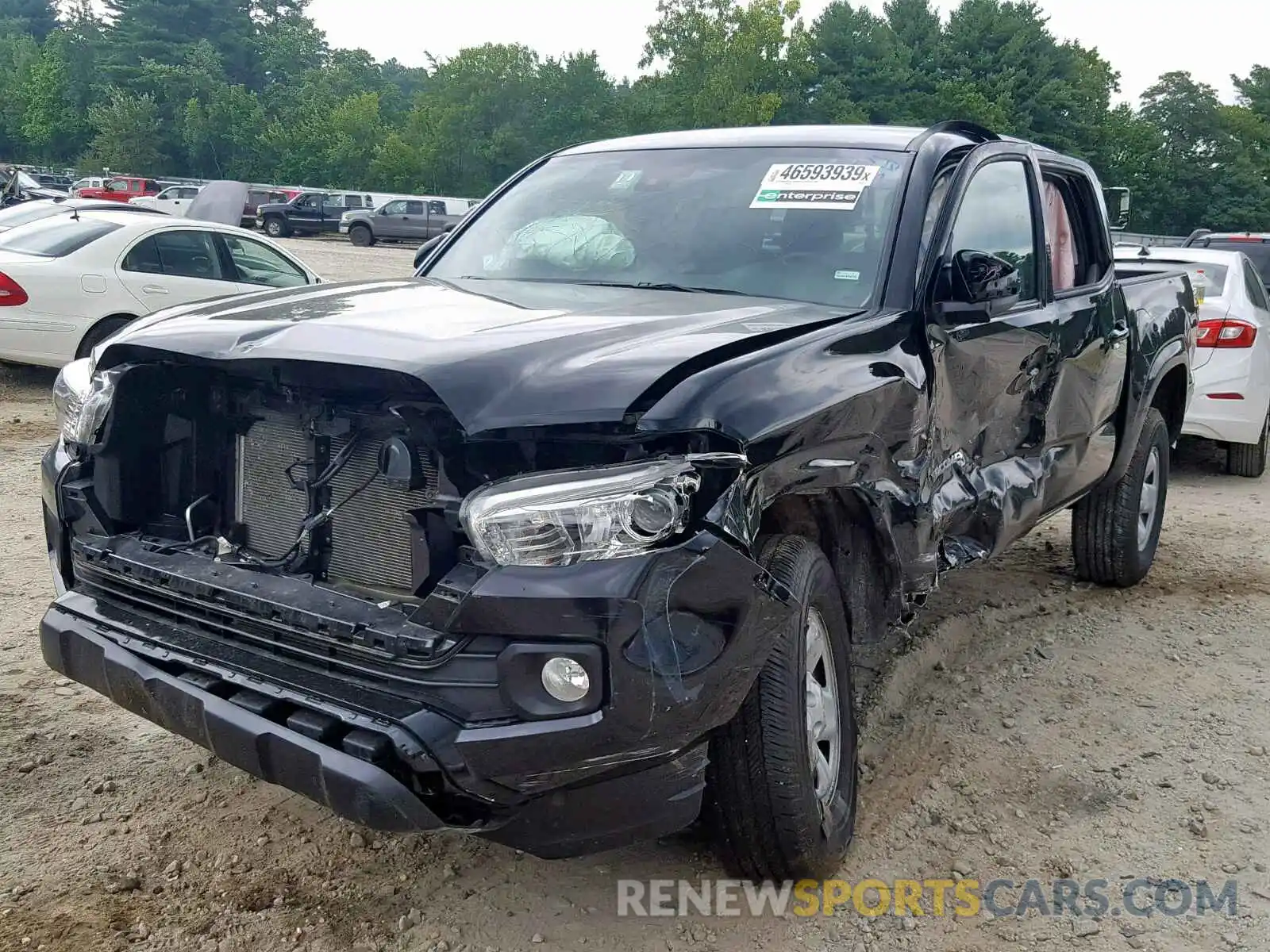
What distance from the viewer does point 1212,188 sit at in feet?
181

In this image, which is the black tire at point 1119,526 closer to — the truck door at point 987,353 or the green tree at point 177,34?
the truck door at point 987,353

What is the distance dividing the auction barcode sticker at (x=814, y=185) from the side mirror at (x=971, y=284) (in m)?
0.40

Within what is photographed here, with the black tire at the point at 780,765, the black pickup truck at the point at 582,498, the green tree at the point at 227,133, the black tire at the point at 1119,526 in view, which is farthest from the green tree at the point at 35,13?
the black tire at the point at 780,765

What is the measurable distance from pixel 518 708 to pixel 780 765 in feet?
2.40

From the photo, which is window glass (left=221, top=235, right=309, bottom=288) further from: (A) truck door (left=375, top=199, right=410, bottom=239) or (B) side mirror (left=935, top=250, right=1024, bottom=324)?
(A) truck door (left=375, top=199, right=410, bottom=239)

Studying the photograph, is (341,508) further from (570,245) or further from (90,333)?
(90,333)

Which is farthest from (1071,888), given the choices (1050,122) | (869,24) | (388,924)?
(869,24)

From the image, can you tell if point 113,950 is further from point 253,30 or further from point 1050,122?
point 253,30

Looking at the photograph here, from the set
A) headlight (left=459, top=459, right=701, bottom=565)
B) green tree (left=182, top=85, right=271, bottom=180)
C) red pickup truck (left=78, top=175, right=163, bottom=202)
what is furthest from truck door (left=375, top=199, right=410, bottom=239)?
headlight (left=459, top=459, right=701, bottom=565)

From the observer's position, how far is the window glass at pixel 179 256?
9.68 m

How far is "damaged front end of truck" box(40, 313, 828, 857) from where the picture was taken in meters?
2.31

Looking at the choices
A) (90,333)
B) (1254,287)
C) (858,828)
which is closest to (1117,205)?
(1254,287)

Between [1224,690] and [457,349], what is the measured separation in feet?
11.2

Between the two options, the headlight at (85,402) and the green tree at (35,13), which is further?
the green tree at (35,13)
